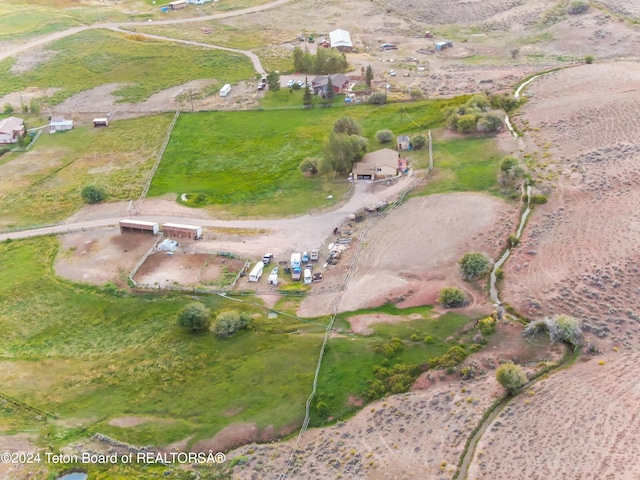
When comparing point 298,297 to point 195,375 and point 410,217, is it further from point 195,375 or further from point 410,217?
point 410,217

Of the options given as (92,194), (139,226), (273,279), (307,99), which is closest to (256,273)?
(273,279)

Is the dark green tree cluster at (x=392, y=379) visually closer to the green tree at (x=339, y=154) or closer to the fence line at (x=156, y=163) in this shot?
the green tree at (x=339, y=154)

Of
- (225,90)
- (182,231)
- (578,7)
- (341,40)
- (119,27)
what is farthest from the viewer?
(119,27)

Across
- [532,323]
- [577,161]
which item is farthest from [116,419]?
[577,161]

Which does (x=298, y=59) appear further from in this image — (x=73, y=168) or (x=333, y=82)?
(x=73, y=168)

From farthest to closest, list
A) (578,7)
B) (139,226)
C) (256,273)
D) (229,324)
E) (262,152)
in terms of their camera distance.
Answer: (578,7) → (262,152) → (139,226) → (256,273) → (229,324)

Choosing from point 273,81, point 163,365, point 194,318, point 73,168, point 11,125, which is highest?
point 273,81
